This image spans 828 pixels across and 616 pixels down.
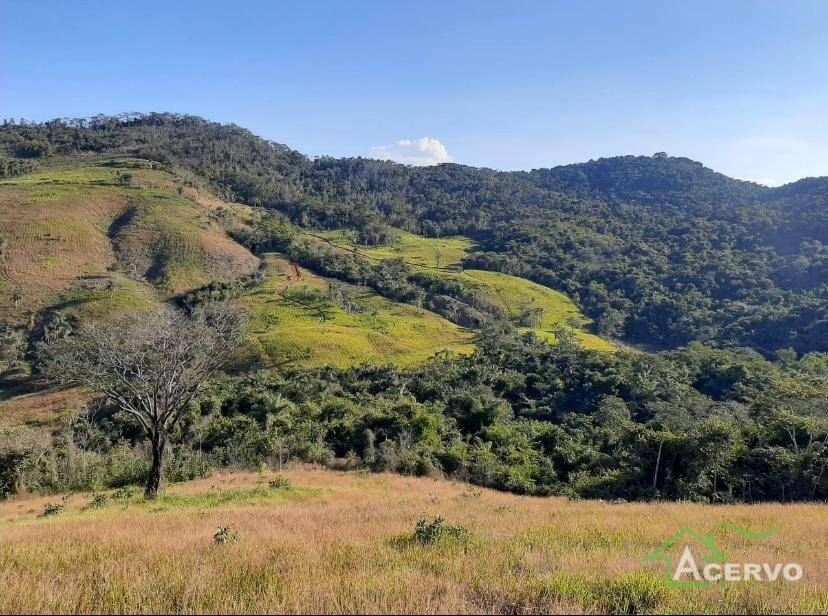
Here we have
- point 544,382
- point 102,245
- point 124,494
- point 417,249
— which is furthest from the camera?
point 417,249

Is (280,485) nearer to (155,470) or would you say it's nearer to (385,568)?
(155,470)

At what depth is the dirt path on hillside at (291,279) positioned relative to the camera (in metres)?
92.6

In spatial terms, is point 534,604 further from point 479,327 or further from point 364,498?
point 479,327

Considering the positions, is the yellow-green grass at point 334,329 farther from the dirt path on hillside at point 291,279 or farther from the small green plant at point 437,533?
the small green plant at point 437,533

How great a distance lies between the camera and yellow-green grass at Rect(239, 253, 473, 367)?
67.4m

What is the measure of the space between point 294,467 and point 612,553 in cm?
2310

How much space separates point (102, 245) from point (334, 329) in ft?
199

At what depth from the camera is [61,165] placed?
15262 cm

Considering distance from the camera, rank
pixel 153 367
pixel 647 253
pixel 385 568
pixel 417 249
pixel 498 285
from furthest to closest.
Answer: pixel 647 253 → pixel 417 249 → pixel 498 285 → pixel 153 367 → pixel 385 568

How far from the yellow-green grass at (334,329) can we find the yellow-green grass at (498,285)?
2468 cm

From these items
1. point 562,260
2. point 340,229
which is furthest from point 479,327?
point 340,229

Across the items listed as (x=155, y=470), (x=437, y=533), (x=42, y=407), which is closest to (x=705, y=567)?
(x=437, y=533)

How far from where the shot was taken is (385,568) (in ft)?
17.3

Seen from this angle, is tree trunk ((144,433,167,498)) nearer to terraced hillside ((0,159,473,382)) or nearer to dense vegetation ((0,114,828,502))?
dense vegetation ((0,114,828,502))
